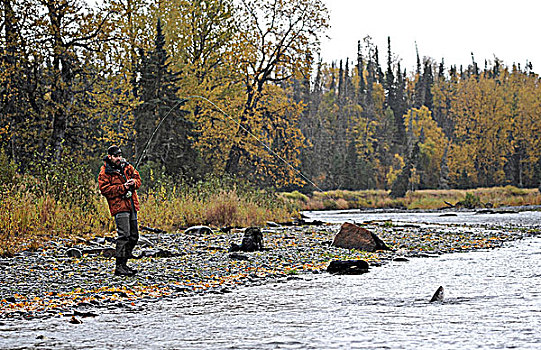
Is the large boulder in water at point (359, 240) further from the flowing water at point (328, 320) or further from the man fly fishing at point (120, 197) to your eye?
the man fly fishing at point (120, 197)

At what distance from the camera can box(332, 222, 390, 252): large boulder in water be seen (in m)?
Answer: 12.6

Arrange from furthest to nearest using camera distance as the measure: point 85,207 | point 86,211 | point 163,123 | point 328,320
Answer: point 163,123, point 85,207, point 86,211, point 328,320

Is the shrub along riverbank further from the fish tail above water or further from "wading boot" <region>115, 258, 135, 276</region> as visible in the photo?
the fish tail above water

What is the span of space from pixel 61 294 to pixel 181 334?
8.01ft

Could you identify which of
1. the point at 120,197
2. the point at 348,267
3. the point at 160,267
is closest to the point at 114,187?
the point at 120,197

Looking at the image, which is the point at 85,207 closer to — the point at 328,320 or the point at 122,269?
the point at 122,269

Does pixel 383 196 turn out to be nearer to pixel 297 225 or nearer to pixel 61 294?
pixel 297 225

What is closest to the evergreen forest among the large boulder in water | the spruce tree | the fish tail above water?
the spruce tree

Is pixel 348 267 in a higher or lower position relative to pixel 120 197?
lower

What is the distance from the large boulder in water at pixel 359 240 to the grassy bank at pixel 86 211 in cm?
510

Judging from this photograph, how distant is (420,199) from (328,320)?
47.8 meters

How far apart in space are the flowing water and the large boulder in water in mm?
3835

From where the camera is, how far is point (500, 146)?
73.4 m

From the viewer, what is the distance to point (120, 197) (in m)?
8.45
